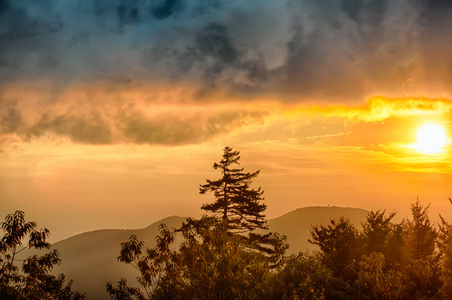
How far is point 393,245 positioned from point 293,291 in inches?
1099

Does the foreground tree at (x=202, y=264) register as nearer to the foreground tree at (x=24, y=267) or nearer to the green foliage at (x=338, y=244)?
the foreground tree at (x=24, y=267)

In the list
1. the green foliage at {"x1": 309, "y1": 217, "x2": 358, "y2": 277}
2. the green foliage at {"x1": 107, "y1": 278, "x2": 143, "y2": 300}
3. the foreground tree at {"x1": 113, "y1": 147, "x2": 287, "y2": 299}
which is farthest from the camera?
the green foliage at {"x1": 309, "y1": 217, "x2": 358, "y2": 277}

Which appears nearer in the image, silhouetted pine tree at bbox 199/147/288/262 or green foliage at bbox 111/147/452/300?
green foliage at bbox 111/147/452/300

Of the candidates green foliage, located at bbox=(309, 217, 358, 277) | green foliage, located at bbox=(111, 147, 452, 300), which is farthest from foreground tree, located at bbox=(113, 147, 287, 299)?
green foliage, located at bbox=(309, 217, 358, 277)

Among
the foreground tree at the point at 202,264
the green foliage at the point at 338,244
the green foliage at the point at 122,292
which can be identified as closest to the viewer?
the foreground tree at the point at 202,264

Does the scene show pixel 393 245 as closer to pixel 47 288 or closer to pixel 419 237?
pixel 419 237

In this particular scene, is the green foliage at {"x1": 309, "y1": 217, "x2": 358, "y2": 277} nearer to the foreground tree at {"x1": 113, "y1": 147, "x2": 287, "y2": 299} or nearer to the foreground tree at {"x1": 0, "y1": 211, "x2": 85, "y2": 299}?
the foreground tree at {"x1": 113, "y1": 147, "x2": 287, "y2": 299}

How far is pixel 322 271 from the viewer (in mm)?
23359

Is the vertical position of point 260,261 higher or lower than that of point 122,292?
higher

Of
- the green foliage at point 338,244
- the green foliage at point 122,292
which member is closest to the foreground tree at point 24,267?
the green foliage at point 122,292

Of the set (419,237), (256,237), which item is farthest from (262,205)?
(419,237)

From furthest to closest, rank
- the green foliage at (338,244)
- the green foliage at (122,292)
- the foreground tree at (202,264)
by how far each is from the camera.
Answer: the green foliage at (338,244)
the green foliage at (122,292)
the foreground tree at (202,264)

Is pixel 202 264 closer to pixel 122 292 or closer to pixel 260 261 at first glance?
pixel 260 261

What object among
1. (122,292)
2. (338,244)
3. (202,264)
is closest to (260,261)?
(202,264)
